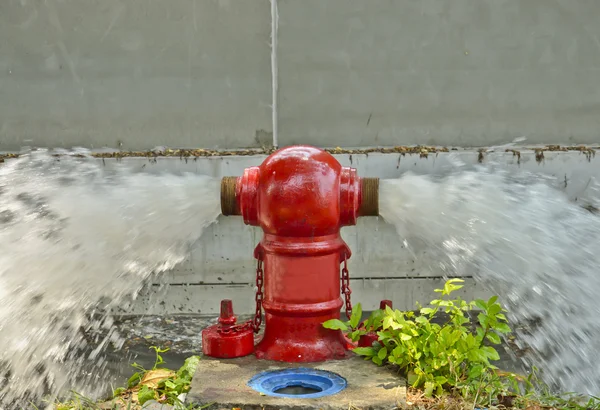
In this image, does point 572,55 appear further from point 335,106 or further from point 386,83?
point 335,106

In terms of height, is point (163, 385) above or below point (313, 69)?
below

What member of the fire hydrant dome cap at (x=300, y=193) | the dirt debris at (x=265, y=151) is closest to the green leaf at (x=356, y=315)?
the fire hydrant dome cap at (x=300, y=193)

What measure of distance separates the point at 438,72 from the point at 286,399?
355 centimetres

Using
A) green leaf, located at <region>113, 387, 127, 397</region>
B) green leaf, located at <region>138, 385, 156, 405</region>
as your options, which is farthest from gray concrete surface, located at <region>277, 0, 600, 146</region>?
green leaf, located at <region>138, 385, 156, 405</region>

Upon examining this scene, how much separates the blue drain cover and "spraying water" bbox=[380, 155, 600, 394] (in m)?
1.02

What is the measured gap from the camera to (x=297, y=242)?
3215 mm

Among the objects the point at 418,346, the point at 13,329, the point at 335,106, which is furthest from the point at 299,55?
the point at 418,346

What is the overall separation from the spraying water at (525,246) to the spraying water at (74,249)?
3.96 ft

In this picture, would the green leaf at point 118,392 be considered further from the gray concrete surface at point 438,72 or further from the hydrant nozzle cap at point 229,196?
the gray concrete surface at point 438,72

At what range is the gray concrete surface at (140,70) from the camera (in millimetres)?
5664

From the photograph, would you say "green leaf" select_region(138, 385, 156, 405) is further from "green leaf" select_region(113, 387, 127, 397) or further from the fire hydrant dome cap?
the fire hydrant dome cap

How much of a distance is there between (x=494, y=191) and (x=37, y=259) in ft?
9.68

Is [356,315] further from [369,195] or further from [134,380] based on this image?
[134,380]

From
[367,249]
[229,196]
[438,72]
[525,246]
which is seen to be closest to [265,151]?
[367,249]
